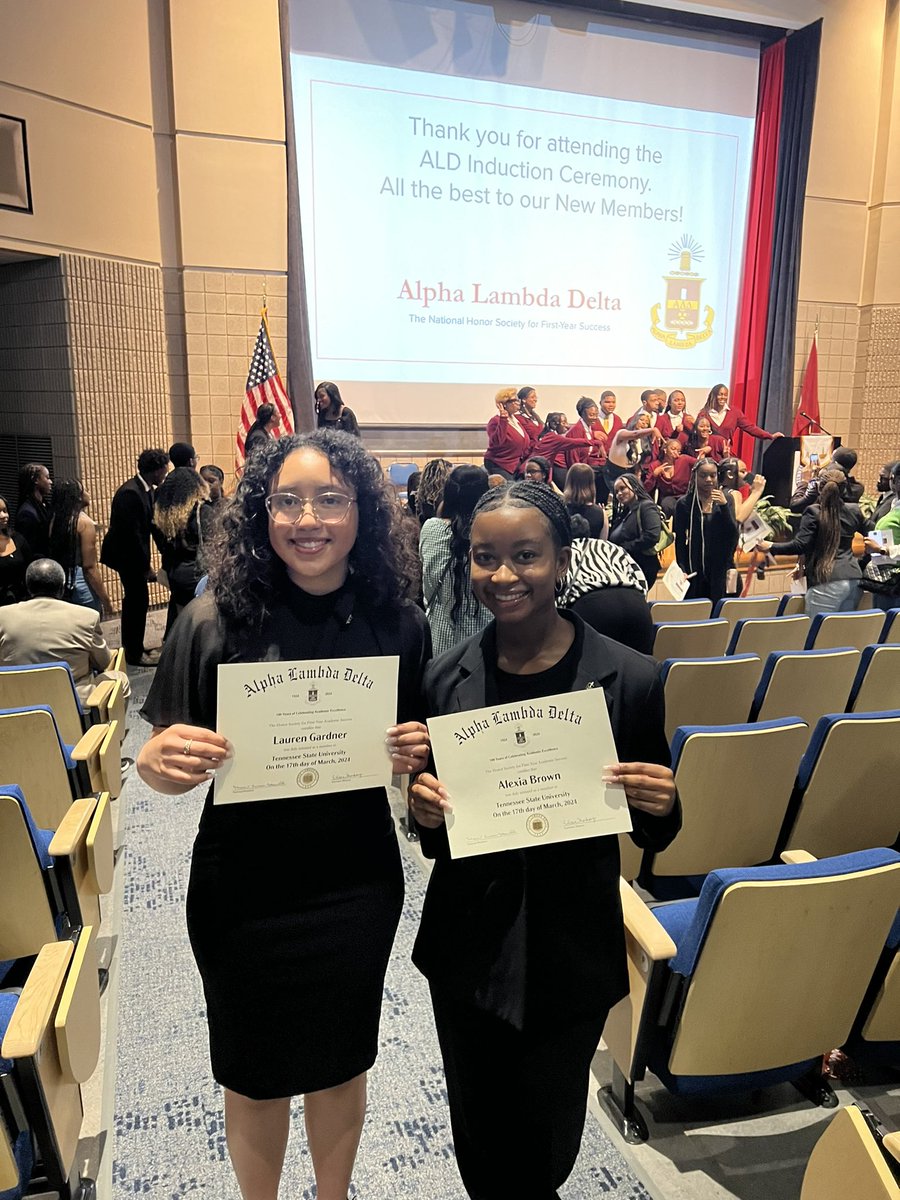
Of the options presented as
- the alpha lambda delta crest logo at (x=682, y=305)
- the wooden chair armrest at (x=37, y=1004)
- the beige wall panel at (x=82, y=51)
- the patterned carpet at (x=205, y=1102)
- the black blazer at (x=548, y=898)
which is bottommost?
the patterned carpet at (x=205, y=1102)

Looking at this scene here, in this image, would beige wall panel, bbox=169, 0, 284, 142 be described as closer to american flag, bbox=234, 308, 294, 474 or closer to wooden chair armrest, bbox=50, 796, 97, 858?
american flag, bbox=234, 308, 294, 474

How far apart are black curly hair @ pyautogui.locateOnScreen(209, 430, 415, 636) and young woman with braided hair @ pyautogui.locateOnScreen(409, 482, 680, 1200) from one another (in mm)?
212

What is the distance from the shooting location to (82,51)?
654cm

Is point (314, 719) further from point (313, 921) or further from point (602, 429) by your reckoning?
point (602, 429)

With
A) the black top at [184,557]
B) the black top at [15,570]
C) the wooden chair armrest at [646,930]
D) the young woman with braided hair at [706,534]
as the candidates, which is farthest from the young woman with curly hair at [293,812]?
the young woman with braided hair at [706,534]

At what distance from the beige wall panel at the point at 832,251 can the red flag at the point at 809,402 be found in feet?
2.21

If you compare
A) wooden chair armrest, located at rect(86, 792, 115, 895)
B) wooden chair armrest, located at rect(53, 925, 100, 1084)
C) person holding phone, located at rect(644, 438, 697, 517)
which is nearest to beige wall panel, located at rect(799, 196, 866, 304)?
person holding phone, located at rect(644, 438, 697, 517)

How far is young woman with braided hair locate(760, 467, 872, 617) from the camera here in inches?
182

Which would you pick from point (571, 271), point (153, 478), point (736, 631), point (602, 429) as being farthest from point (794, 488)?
point (153, 478)

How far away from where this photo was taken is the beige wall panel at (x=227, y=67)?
290 inches

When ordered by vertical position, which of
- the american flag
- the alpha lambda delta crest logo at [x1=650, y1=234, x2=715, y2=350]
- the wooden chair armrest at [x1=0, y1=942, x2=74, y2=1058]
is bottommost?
the wooden chair armrest at [x1=0, y1=942, x2=74, y2=1058]

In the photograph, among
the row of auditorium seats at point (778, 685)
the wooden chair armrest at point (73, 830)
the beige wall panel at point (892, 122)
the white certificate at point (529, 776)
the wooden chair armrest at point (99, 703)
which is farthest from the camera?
the beige wall panel at point (892, 122)

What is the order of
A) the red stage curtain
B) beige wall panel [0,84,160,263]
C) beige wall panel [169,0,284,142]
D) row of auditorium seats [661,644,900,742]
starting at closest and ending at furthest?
row of auditorium seats [661,644,900,742], beige wall panel [0,84,160,263], beige wall panel [169,0,284,142], the red stage curtain

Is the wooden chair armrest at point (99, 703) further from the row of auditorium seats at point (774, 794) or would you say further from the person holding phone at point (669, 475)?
the person holding phone at point (669, 475)
